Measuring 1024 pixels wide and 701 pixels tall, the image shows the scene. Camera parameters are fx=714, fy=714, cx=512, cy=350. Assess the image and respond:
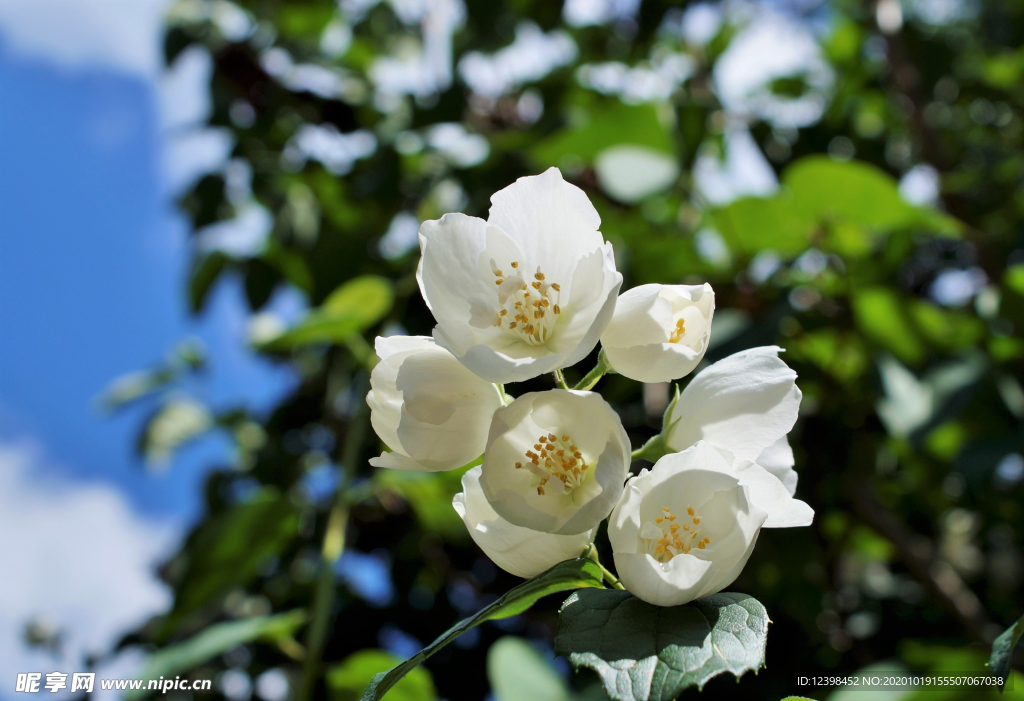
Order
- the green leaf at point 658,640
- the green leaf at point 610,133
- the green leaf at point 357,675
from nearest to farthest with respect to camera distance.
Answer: the green leaf at point 658,640
the green leaf at point 357,675
the green leaf at point 610,133

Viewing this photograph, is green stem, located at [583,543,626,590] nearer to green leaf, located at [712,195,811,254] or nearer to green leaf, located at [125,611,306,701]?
green leaf, located at [125,611,306,701]

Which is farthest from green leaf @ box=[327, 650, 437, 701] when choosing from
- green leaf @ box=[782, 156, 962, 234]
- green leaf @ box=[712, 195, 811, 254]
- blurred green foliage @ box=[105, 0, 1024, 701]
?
green leaf @ box=[782, 156, 962, 234]

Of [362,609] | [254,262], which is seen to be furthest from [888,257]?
[254,262]

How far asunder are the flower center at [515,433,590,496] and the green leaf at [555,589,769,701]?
0.33ft

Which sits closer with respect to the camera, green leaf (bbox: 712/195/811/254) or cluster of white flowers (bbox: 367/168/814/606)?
cluster of white flowers (bbox: 367/168/814/606)

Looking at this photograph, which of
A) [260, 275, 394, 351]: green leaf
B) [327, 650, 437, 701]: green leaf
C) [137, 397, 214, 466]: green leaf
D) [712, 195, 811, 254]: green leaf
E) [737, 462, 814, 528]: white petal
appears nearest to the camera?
[737, 462, 814, 528]: white petal

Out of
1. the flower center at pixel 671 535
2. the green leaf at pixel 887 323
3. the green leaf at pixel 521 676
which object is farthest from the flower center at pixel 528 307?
the green leaf at pixel 887 323

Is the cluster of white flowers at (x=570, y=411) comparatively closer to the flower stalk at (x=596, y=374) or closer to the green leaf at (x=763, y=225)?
the flower stalk at (x=596, y=374)

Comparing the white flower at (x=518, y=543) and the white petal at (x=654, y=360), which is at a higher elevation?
the white petal at (x=654, y=360)

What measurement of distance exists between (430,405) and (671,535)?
0.79 feet

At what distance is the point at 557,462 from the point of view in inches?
25.4

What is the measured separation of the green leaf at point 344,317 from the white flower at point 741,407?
3.07 ft

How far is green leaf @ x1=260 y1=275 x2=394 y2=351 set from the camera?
148 centimetres

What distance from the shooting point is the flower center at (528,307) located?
691 mm
